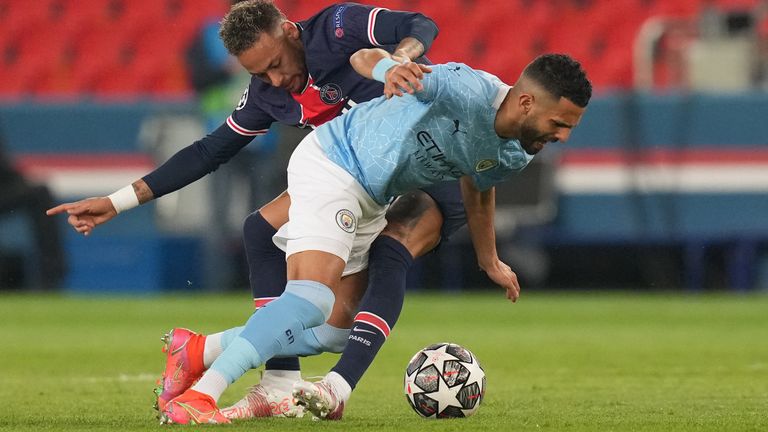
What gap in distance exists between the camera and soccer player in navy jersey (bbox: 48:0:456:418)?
5242 mm

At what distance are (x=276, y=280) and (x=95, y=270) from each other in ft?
29.4

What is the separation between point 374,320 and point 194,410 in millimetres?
799

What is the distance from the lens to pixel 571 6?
15711 millimetres

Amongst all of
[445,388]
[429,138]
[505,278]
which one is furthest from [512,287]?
[429,138]

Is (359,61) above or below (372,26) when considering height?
below

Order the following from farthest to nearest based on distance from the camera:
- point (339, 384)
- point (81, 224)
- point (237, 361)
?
point (81, 224)
point (339, 384)
point (237, 361)

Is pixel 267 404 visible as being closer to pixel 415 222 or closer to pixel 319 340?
pixel 319 340

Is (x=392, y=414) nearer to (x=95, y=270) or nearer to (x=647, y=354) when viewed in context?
(x=647, y=354)

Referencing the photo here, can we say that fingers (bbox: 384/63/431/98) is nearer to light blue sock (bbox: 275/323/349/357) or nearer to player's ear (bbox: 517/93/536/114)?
player's ear (bbox: 517/93/536/114)

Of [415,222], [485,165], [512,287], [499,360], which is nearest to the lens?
[485,165]

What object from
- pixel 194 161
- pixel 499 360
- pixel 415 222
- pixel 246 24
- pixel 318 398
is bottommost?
pixel 499 360

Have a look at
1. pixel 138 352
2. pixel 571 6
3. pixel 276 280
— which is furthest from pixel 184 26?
pixel 276 280

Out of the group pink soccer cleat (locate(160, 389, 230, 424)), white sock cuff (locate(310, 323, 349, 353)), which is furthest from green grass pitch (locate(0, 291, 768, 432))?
A: white sock cuff (locate(310, 323, 349, 353))

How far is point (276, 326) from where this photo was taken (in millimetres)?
4773
